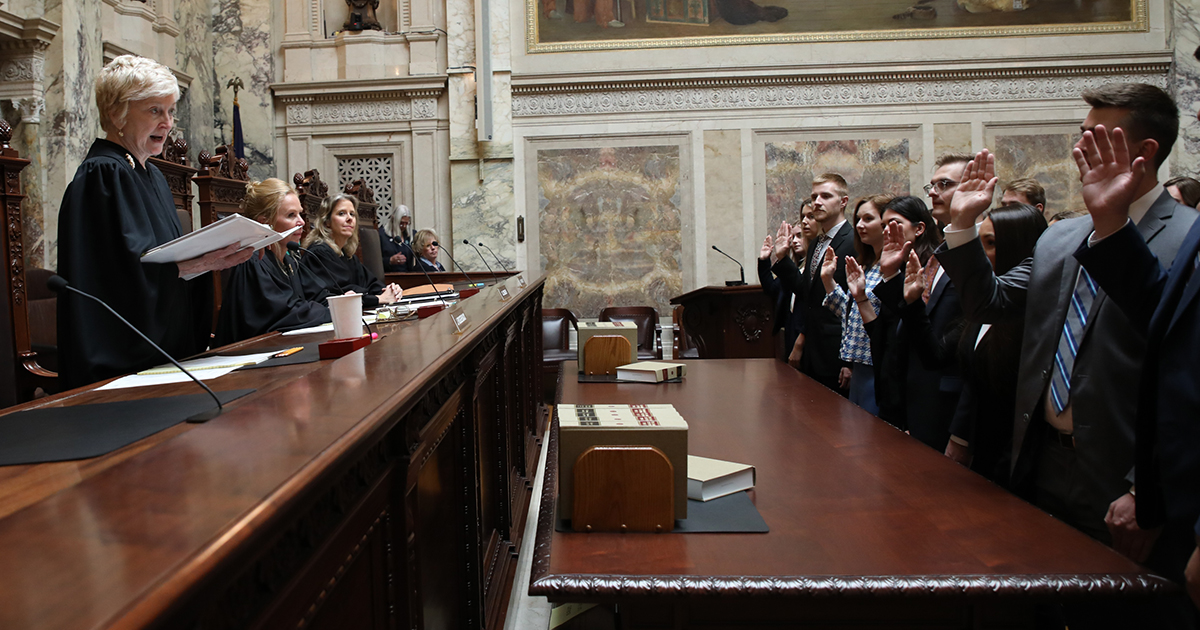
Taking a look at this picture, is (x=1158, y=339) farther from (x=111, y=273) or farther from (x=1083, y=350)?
(x=111, y=273)

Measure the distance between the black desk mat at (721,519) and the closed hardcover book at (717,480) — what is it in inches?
0.6

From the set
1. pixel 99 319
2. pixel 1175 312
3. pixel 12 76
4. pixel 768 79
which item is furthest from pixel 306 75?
pixel 1175 312

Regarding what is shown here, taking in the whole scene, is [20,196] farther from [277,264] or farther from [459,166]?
[459,166]

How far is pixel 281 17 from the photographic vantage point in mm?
9469

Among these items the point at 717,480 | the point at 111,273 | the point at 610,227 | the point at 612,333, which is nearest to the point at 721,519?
the point at 717,480

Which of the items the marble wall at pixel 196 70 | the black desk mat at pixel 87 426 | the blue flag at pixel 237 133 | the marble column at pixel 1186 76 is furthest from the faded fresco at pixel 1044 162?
the black desk mat at pixel 87 426

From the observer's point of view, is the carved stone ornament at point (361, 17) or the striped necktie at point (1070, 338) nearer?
the striped necktie at point (1070, 338)

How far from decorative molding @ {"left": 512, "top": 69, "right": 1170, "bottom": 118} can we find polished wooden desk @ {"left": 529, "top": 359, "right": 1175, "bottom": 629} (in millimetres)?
8216

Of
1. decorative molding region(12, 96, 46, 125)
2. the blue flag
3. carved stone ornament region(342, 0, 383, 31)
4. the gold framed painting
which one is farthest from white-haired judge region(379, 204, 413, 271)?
decorative molding region(12, 96, 46, 125)

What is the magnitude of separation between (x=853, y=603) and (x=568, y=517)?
0.50m

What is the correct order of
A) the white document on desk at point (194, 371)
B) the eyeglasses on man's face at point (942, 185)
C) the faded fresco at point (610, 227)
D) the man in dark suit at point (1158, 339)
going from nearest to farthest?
the man in dark suit at point (1158, 339) < the white document on desk at point (194, 371) < the eyeglasses on man's face at point (942, 185) < the faded fresco at point (610, 227)

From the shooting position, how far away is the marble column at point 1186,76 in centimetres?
897

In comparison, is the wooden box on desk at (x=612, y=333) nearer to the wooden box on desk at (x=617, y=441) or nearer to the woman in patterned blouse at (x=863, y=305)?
the woman in patterned blouse at (x=863, y=305)

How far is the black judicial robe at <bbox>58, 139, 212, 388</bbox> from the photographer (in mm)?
2291
